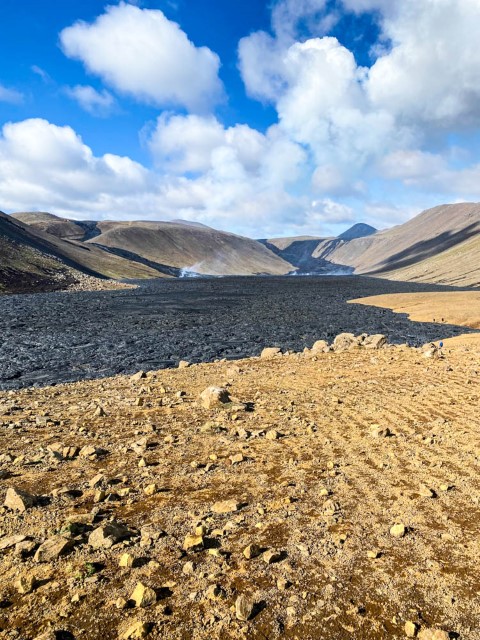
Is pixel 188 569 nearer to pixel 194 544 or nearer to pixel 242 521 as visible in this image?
pixel 194 544

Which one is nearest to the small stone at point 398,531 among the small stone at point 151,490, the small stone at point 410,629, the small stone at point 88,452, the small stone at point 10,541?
the small stone at point 410,629

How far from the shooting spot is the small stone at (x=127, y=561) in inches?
209

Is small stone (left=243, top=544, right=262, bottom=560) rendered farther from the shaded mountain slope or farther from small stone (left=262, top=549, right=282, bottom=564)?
the shaded mountain slope

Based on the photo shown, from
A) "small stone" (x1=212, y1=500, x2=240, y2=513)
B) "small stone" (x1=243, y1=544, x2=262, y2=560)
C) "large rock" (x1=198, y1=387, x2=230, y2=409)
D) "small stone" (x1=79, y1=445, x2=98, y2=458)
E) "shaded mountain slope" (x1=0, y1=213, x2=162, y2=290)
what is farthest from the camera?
"shaded mountain slope" (x1=0, y1=213, x2=162, y2=290)

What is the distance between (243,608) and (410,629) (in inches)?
70.2

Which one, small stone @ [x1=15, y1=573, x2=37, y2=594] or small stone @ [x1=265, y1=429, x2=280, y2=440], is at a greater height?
small stone @ [x1=15, y1=573, x2=37, y2=594]

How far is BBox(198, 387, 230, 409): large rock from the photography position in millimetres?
13205

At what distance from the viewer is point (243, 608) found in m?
4.57

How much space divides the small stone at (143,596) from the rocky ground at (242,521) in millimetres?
16

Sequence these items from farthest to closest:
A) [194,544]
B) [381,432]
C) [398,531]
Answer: [381,432] < [398,531] < [194,544]

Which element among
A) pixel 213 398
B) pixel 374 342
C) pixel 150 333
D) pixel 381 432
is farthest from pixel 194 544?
pixel 150 333

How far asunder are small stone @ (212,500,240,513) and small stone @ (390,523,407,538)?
243 centimetres

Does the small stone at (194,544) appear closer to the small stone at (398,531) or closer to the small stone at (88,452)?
the small stone at (398,531)

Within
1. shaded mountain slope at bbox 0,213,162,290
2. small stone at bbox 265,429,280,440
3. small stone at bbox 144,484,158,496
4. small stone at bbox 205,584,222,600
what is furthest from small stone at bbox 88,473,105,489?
shaded mountain slope at bbox 0,213,162,290
